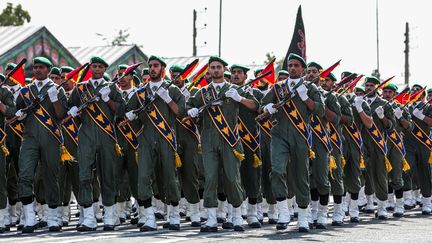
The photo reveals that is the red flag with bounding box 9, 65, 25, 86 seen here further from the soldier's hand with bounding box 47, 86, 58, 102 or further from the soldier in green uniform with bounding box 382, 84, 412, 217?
the soldier in green uniform with bounding box 382, 84, 412, 217

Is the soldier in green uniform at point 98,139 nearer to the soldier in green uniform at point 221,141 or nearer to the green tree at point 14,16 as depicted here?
the soldier in green uniform at point 221,141

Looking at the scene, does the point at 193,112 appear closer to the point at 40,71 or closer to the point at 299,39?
the point at 40,71

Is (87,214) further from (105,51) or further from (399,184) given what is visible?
(105,51)

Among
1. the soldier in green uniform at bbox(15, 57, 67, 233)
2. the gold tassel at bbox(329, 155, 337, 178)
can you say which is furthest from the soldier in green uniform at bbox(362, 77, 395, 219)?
the soldier in green uniform at bbox(15, 57, 67, 233)

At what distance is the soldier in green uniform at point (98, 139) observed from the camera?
13.7 meters

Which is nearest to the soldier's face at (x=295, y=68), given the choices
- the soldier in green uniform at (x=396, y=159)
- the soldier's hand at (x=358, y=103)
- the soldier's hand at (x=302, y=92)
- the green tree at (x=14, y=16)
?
the soldier's hand at (x=302, y=92)

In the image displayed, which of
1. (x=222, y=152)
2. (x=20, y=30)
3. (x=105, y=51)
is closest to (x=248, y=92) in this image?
(x=222, y=152)

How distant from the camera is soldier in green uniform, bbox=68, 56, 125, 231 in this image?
13.7 m

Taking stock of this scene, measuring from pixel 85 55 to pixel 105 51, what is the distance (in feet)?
4.39

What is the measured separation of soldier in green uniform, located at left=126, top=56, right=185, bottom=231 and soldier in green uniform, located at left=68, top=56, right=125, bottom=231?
32 centimetres

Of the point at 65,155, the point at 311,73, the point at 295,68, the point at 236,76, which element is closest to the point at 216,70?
the point at 295,68

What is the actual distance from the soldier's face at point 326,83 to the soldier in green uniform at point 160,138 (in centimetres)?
247

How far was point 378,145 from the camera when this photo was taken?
55.5ft

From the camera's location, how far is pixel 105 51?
125 ft
